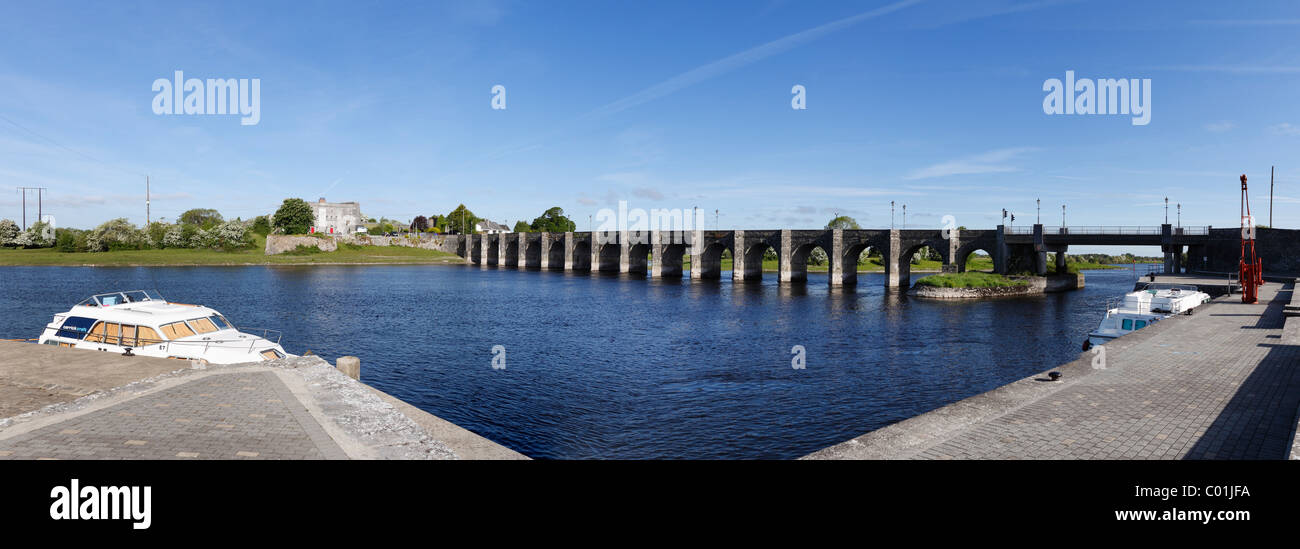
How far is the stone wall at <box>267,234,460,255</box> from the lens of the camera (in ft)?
480

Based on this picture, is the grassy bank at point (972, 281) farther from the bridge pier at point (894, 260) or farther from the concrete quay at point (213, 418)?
the concrete quay at point (213, 418)

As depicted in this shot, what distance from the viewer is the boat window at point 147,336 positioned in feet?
69.6

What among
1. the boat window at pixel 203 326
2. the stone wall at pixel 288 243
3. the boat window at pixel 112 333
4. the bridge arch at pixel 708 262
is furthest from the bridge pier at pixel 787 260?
the stone wall at pixel 288 243

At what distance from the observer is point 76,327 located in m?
22.5

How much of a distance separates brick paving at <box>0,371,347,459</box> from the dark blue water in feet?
23.7

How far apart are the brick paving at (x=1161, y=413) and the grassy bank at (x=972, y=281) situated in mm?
48975

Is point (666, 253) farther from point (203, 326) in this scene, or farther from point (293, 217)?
point (293, 217)

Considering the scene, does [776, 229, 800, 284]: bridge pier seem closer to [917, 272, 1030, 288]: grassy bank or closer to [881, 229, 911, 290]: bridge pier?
A: [881, 229, 911, 290]: bridge pier

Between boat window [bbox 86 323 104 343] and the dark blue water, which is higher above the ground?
boat window [bbox 86 323 104 343]

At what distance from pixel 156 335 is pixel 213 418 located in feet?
40.9

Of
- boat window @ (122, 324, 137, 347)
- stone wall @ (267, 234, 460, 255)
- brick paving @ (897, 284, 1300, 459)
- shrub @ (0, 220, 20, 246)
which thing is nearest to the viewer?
brick paving @ (897, 284, 1300, 459)

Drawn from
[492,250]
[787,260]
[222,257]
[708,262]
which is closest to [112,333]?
[787,260]

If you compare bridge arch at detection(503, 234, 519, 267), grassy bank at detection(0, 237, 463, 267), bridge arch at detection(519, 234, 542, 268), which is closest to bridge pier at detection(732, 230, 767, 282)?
bridge arch at detection(519, 234, 542, 268)

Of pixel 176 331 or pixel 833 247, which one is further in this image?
pixel 833 247
